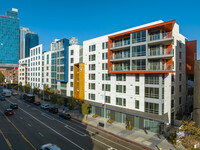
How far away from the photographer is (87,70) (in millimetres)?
40938

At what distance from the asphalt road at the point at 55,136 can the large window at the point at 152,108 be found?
27.8 feet

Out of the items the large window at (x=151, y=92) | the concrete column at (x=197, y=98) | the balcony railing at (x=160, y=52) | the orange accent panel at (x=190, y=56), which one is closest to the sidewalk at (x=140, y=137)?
the concrete column at (x=197, y=98)

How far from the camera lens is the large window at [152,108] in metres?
26.1

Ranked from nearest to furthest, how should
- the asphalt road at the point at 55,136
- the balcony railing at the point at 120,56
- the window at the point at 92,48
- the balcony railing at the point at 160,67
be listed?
the asphalt road at the point at 55,136
the balcony railing at the point at 160,67
the balcony railing at the point at 120,56
the window at the point at 92,48

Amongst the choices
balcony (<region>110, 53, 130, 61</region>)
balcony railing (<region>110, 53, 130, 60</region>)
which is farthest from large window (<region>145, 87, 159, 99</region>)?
balcony railing (<region>110, 53, 130, 60</region>)

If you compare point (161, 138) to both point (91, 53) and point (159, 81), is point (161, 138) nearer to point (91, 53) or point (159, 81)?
point (159, 81)

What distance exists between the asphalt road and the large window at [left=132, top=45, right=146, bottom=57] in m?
16.8

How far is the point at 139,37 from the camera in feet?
90.6

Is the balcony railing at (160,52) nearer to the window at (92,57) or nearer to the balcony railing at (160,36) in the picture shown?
the balcony railing at (160,36)

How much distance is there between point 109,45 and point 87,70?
1167cm

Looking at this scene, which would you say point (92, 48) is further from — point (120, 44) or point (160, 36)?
point (160, 36)

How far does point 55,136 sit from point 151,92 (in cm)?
1990

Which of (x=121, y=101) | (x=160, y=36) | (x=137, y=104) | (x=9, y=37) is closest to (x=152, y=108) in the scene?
(x=137, y=104)

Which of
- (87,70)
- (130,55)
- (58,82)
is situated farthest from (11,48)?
(130,55)
